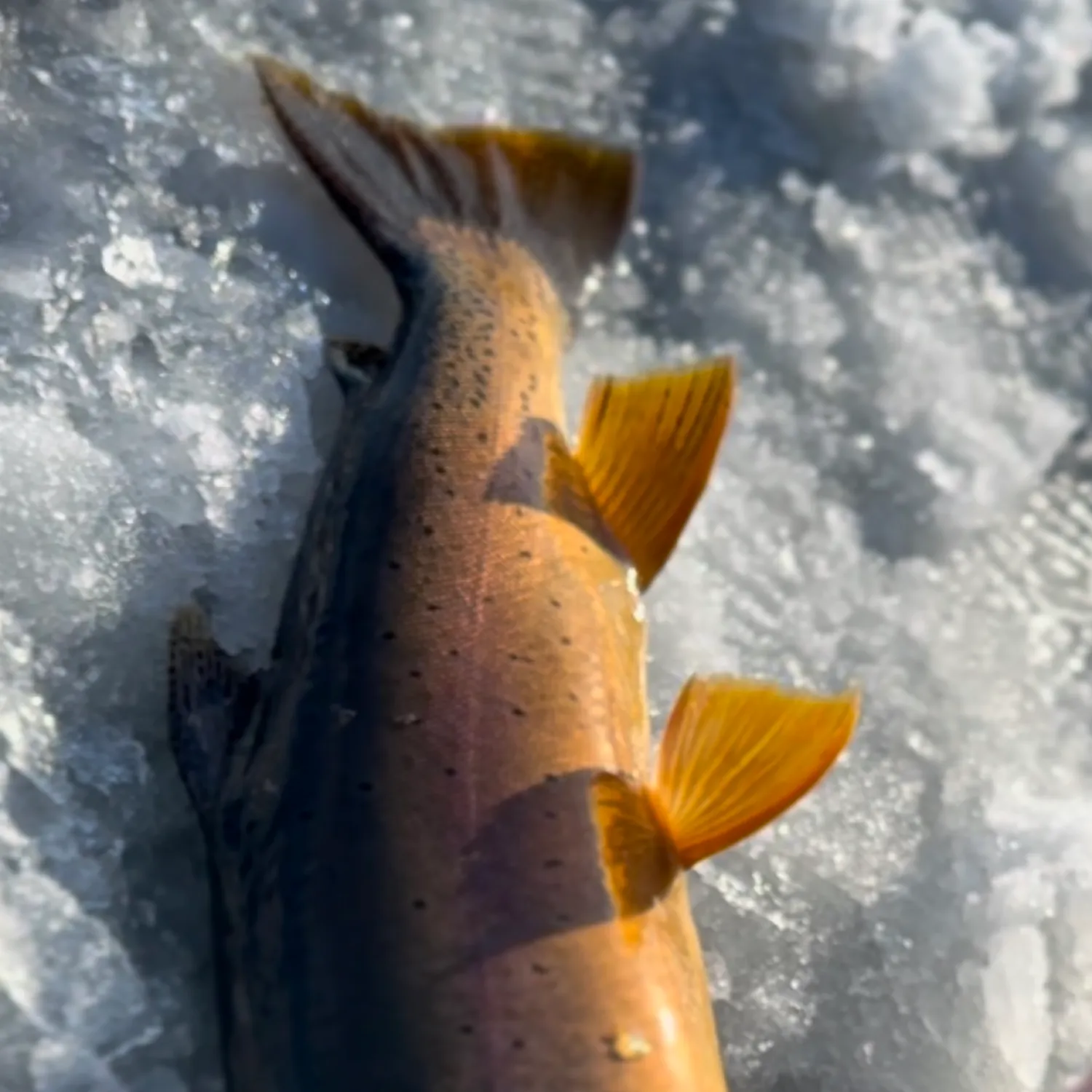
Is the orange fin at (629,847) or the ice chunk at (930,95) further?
the ice chunk at (930,95)

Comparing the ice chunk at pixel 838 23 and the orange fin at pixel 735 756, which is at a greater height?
the ice chunk at pixel 838 23

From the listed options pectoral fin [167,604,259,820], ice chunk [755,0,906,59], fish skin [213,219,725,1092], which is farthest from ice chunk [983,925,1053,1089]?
ice chunk [755,0,906,59]

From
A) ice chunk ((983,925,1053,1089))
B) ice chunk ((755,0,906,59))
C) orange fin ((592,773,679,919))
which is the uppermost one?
ice chunk ((755,0,906,59))

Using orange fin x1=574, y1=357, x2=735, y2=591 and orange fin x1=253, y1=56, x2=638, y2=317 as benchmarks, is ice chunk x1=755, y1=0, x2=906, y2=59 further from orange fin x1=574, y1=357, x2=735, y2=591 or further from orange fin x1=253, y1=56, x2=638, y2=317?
orange fin x1=574, y1=357, x2=735, y2=591

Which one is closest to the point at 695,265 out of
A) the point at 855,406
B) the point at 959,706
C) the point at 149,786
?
the point at 855,406

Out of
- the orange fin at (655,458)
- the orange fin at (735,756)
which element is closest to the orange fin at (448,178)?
the orange fin at (655,458)

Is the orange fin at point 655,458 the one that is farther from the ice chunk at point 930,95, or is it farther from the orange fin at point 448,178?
the ice chunk at point 930,95

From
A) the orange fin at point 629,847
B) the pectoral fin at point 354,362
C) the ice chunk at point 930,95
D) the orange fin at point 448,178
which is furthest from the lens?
the ice chunk at point 930,95
